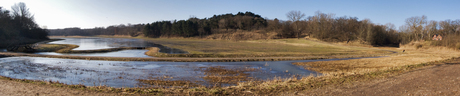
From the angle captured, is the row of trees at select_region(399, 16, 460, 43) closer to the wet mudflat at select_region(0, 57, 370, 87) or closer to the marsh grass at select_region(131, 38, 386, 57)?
the marsh grass at select_region(131, 38, 386, 57)

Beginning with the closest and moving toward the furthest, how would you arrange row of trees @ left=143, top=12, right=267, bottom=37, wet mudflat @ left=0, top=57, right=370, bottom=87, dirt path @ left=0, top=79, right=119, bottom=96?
dirt path @ left=0, top=79, right=119, bottom=96 → wet mudflat @ left=0, top=57, right=370, bottom=87 → row of trees @ left=143, top=12, right=267, bottom=37

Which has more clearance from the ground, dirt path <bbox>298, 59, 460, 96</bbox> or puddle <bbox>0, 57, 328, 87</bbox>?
dirt path <bbox>298, 59, 460, 96</bbox>

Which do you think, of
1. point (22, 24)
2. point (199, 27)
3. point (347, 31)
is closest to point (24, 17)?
point (22, 24)

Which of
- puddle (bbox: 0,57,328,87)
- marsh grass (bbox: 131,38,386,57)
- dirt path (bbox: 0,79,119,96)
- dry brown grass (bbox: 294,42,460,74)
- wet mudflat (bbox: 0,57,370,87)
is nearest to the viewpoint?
dirt path (bbox: 0,79,119,96)

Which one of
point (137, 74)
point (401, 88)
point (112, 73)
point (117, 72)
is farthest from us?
point (117, 72)

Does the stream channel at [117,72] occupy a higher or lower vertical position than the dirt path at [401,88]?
lower

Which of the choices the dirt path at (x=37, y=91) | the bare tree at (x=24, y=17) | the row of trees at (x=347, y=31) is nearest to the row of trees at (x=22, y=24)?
the bare tree at (x=24, y=17)

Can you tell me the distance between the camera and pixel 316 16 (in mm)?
97250

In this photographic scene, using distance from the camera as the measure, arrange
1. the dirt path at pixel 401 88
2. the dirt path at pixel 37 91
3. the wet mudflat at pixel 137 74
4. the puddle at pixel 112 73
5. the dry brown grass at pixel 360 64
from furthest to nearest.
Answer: the dry brown grass at pixel 360 64, the puddle at pixel 112 73, the wet mudflat at pixel 137 74, the dirt path at pixel 37 91, the dirt path at pixel 401 88

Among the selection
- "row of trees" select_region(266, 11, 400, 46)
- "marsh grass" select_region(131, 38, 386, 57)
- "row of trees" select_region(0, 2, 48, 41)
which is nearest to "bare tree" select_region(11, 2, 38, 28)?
"row of trees" select_region(0, 2, 48, 41)

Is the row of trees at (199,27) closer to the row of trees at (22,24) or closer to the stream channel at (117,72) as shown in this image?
the row of trees at (22,24)

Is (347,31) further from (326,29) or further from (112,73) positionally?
(112,73)

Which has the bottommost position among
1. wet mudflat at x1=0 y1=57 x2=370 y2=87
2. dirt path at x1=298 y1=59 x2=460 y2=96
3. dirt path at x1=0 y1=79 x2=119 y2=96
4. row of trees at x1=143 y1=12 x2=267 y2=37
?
wet mudflat at x1=0 y1=57 x2=370 y2=87

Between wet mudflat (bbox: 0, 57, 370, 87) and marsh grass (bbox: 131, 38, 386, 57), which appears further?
marsh grass (bbox: 131, 38, 386, 57)
